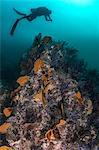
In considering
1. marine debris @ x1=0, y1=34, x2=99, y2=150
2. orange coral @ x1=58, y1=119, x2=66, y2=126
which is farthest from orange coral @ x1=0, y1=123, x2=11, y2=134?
orange coral @ x1=58, y1=119, x2=66, y2=126

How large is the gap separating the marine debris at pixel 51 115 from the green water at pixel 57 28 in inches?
115

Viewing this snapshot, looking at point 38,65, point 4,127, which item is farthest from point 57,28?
point 4,127

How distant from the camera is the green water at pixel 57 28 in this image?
8347 mm

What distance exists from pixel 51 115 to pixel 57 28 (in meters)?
7.99

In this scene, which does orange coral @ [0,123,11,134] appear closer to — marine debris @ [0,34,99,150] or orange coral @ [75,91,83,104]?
marine debris @ [0,34,99,150]

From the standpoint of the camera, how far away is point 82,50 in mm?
10625

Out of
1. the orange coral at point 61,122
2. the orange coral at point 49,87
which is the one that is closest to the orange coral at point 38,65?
the orange coral at point 49,87

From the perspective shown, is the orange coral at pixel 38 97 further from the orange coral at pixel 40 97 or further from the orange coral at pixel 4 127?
the orange coral at pixel 4 127

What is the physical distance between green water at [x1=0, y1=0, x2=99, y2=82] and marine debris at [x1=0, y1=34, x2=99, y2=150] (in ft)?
9.61

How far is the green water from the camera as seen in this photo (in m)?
8.35

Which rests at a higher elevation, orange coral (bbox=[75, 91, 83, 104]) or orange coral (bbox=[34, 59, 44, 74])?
orange coral (bbox=[34, 59, 44, 74])

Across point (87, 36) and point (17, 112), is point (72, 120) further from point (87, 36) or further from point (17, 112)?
point (87, 36)

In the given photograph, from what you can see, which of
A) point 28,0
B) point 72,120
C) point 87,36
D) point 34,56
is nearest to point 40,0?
point 28,0

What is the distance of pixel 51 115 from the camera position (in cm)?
405
